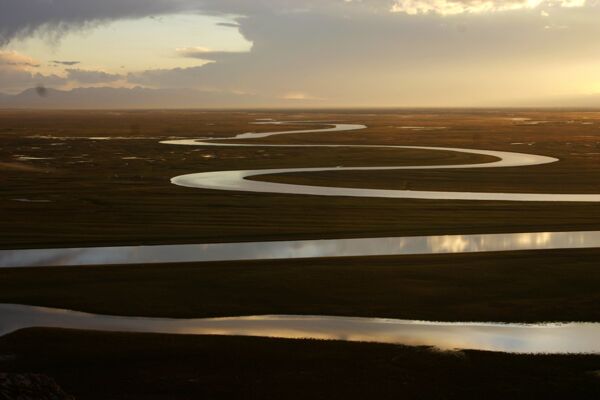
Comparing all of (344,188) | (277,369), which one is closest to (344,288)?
(277,369)

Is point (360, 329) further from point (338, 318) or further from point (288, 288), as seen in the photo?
point (288, 288)

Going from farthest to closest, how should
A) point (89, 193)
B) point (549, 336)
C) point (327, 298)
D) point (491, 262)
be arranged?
1. point (89, 193)
2. point (491, 262)
3. point (327, 298)
4. point (549, 336)

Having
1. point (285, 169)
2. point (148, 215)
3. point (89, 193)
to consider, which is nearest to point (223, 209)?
point (148, 215)

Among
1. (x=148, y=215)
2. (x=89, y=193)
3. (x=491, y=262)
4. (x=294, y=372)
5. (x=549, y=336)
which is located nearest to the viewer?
(x=294, y=372)

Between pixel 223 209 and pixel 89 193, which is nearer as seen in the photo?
pixel 223 209

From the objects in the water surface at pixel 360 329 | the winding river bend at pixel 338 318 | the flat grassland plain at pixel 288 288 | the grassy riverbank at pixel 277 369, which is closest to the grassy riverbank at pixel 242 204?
the flat grassland plain at pixel 288 288

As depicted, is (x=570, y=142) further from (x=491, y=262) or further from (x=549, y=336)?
(x=549, y=336)

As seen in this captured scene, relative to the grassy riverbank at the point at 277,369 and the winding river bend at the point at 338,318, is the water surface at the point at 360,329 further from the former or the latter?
the grassy riverbank at the point at 277,369
